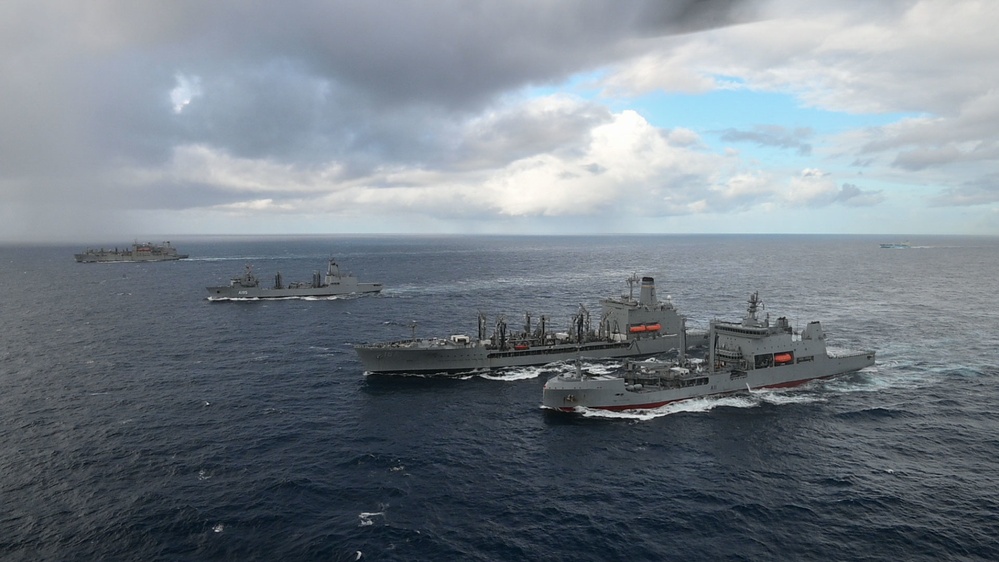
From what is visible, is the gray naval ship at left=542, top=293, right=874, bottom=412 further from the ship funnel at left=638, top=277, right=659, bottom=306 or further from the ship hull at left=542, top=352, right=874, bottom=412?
the ship funnel at left=638, top=277, right=659, bottom=306

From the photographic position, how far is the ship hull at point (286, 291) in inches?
6014

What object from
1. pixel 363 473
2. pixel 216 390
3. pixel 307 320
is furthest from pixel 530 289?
pixel 363 473

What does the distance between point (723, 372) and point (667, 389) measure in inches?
386

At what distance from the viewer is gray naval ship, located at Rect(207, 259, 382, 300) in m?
153

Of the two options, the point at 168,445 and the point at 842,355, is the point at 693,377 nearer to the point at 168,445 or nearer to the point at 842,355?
the point at 842,355

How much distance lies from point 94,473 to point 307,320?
76.1 m

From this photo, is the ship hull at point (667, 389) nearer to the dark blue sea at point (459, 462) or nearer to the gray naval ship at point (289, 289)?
the dark blue sea at point (459, 462)

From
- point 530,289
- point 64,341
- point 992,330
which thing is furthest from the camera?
point 530,289

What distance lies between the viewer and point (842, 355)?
8306cm

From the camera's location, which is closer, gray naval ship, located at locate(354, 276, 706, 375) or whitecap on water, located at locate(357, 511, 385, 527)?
whitecap on water, located at locate(357, 511, 385, 527)

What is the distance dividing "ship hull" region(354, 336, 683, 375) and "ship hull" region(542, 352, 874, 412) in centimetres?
800

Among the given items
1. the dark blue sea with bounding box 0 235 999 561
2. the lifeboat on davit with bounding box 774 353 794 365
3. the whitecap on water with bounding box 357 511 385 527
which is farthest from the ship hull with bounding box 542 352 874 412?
the whitecap on water with bounding box 357 511 385 527

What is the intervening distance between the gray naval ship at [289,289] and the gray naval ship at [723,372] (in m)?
107

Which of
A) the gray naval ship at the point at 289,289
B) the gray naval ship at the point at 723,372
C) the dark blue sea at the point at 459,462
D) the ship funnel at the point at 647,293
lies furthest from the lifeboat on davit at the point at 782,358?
the gray naval ship at the point at 289,289
